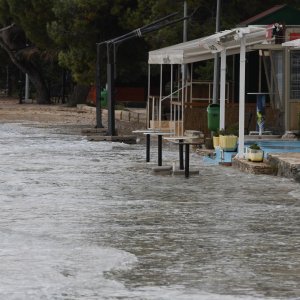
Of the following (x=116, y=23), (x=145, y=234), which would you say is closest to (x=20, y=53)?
(x=116, y=23)

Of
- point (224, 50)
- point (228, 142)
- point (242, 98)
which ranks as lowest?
point (228, 142)

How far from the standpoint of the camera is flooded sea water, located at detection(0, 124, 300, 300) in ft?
30.1

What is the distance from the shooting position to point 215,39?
2214cm

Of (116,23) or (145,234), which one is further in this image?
(116,23)

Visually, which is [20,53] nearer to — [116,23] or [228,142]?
[116,23]

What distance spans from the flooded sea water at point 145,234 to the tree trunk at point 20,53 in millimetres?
40926

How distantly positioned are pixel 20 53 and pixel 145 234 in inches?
1979

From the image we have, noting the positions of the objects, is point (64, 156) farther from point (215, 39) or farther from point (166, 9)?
point (166, 9)

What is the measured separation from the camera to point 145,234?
12016 millimetres

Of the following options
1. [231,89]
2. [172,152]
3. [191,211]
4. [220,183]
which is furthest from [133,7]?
[191,211]

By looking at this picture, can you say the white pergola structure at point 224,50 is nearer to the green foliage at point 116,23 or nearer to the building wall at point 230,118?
the building wall at point 230,118

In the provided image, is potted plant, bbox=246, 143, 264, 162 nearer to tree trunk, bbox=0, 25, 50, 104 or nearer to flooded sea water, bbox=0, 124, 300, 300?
flooded sea water, bbox=0, 124, 300, 300

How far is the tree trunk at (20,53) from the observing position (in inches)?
2394

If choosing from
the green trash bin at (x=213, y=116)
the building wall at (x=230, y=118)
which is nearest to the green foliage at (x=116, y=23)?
the building wall at (x=230, y=118)
